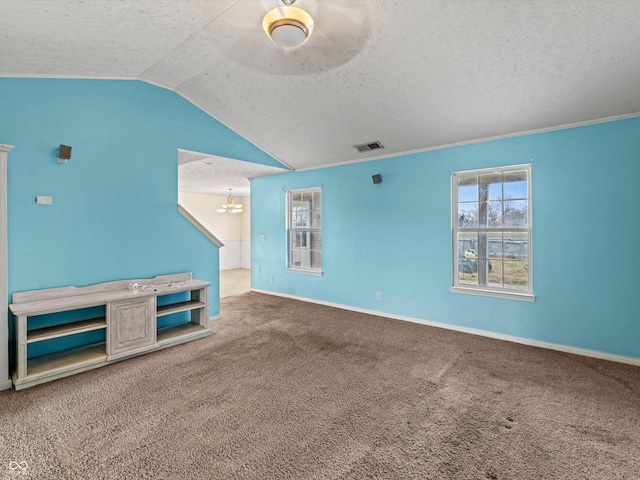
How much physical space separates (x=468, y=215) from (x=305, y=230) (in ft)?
9.41

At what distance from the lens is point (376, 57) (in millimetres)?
2949

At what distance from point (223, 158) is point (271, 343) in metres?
2.78

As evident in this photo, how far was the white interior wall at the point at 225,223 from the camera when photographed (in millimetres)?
9508

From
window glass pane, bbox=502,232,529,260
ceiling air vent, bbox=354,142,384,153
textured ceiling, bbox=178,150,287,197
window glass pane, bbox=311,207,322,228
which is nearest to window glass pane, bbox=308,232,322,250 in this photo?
window glass pane, bbox=311,207,322,228

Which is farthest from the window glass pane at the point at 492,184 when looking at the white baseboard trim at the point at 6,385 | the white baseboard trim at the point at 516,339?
the white baseboard trim at the point at 6,385

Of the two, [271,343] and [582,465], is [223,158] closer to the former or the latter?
[271,343]

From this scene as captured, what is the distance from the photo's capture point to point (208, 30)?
108 inches

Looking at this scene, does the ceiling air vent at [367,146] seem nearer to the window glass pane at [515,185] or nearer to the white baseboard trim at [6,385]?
the window glass pane at [515,185]

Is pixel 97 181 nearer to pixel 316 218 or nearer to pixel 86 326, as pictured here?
pixel 86 326

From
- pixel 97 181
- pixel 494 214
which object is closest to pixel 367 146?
pixel 494 214

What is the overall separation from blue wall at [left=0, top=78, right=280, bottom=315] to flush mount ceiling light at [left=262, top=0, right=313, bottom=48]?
2226 millimetres

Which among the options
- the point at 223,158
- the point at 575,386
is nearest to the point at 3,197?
the point at 223,158

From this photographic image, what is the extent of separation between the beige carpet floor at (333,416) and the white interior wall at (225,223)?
673 cm

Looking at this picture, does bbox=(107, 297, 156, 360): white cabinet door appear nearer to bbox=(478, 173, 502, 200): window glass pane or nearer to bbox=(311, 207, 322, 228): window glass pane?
bbox=(311, 207, 322, 228): window glass pane
